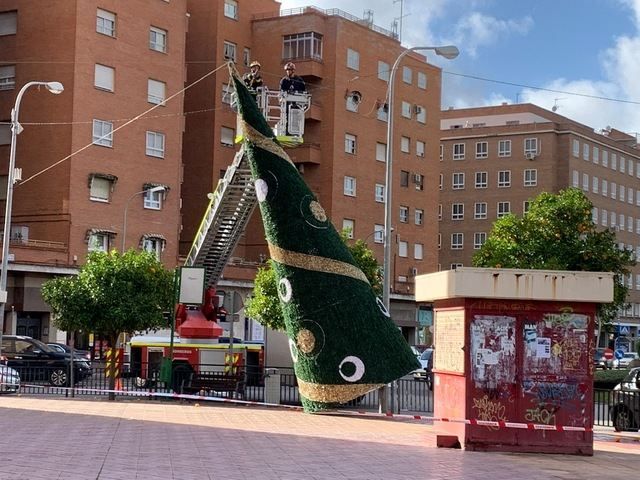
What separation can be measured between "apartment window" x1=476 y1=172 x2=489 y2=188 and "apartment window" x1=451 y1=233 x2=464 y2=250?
4.64m

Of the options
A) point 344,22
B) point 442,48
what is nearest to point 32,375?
point 442,48

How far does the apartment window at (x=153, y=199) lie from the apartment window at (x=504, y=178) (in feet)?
Answer: 155

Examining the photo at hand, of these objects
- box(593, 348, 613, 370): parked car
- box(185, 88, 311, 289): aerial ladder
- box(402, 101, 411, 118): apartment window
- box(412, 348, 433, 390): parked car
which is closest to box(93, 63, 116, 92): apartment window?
box(412, 348, 433, 390): parked car

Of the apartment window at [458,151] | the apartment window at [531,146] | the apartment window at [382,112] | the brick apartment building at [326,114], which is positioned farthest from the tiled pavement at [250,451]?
the apartment window at [458,151]

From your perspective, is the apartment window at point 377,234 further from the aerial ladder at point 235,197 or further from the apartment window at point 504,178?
the aerial ladder at point 235,197

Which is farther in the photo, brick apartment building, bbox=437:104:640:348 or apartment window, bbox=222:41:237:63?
brick apartment building, bbox=437:104:640:348

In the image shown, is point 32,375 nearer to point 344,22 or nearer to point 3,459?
point 3,459

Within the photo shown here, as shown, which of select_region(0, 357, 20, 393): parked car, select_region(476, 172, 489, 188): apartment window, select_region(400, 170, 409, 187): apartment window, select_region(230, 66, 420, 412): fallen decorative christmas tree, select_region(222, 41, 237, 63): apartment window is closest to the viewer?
select_region(230, 66, 420, 412): fallen decorative christmas tree

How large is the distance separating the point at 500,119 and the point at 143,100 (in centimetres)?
5388

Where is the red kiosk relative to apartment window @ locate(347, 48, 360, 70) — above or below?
below

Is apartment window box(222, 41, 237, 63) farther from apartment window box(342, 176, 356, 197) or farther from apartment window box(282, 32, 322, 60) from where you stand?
apartment window box(342, 176, 356, 197)

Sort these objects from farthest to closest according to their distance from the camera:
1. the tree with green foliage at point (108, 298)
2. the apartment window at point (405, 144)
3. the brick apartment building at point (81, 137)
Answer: the apartment window at point (405, 144) < the brick apartment building at point (81, 137) < the tree with green foliage at point (108, 298)

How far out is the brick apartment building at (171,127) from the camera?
51031mm

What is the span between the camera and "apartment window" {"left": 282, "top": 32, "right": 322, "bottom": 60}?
63969 millimetres
